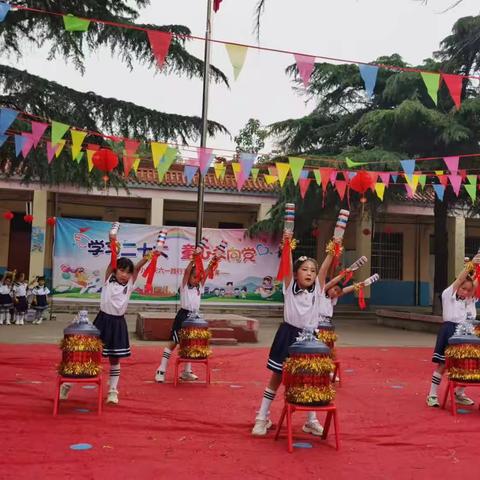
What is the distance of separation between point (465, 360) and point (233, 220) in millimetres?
14945

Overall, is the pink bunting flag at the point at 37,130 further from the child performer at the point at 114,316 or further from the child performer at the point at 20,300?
the child performer at the point at 20,300

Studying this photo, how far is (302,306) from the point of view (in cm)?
464

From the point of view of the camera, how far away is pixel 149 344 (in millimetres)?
11094

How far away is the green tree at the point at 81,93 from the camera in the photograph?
8930mm

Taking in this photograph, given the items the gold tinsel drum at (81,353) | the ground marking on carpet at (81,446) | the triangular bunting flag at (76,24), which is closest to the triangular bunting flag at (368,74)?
the triangular bunting flag at (76,24)

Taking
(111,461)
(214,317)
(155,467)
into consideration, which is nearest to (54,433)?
(111,461)

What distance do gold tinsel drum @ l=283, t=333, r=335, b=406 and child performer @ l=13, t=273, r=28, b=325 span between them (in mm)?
10773

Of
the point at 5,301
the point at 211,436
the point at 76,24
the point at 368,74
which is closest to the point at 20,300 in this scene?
the point at 5,301

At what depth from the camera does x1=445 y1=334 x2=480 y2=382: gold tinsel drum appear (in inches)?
224

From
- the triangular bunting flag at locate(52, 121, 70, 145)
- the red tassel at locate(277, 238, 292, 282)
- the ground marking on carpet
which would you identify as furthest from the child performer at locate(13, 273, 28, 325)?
the red tassel at locate(277, 238, 292, 282)

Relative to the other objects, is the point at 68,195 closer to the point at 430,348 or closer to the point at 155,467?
the point at 430,348

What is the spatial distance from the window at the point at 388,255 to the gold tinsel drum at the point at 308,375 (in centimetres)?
1685

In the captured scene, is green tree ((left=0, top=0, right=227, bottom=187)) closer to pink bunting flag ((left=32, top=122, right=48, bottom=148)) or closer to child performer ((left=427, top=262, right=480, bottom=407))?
pink bunting flag ((left=32, top=122, right=48, bottom=148))

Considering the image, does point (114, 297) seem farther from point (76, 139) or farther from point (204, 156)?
point (204, 156)
